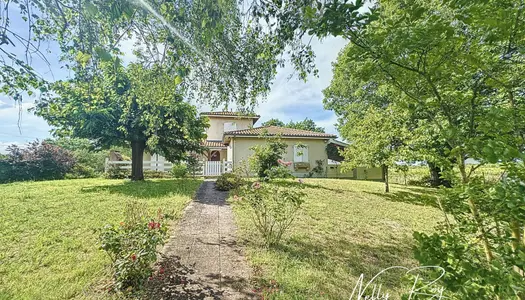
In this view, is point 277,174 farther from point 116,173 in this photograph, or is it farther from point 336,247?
point 116,173

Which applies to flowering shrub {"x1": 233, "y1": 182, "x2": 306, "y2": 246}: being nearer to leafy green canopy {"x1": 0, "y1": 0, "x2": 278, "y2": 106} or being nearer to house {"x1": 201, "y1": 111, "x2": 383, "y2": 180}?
leafy green canopy {"x1": 0, "y1": 0, "x2": 278, "y2": 106}

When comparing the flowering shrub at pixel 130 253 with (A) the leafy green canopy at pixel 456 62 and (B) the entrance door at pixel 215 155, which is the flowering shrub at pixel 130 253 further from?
(B) the entrance door at pixel 215 155

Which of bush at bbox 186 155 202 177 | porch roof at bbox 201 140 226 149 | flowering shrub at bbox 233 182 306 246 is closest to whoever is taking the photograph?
flowering shrub at bbox 233 182 306 246

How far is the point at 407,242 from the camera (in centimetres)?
499

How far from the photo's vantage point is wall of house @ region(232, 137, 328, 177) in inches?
640

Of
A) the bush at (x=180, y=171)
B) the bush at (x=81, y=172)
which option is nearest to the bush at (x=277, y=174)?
the bush at (x=180, y=171)

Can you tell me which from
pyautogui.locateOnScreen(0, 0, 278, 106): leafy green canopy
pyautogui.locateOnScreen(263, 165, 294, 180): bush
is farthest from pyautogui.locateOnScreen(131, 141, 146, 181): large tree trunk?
pyautogui.locateOnScreen(263, 165, 294, 180): bush

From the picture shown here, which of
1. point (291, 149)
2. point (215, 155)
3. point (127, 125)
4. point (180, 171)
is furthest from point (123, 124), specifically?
point (215, 155)

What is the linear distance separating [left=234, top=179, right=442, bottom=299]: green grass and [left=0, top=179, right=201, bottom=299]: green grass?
2292 mm

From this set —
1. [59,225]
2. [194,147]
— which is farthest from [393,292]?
[194,147]

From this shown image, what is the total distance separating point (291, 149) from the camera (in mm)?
17000

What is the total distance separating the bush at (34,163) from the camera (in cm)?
1311

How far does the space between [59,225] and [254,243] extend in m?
4.30

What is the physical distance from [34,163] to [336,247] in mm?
17620
